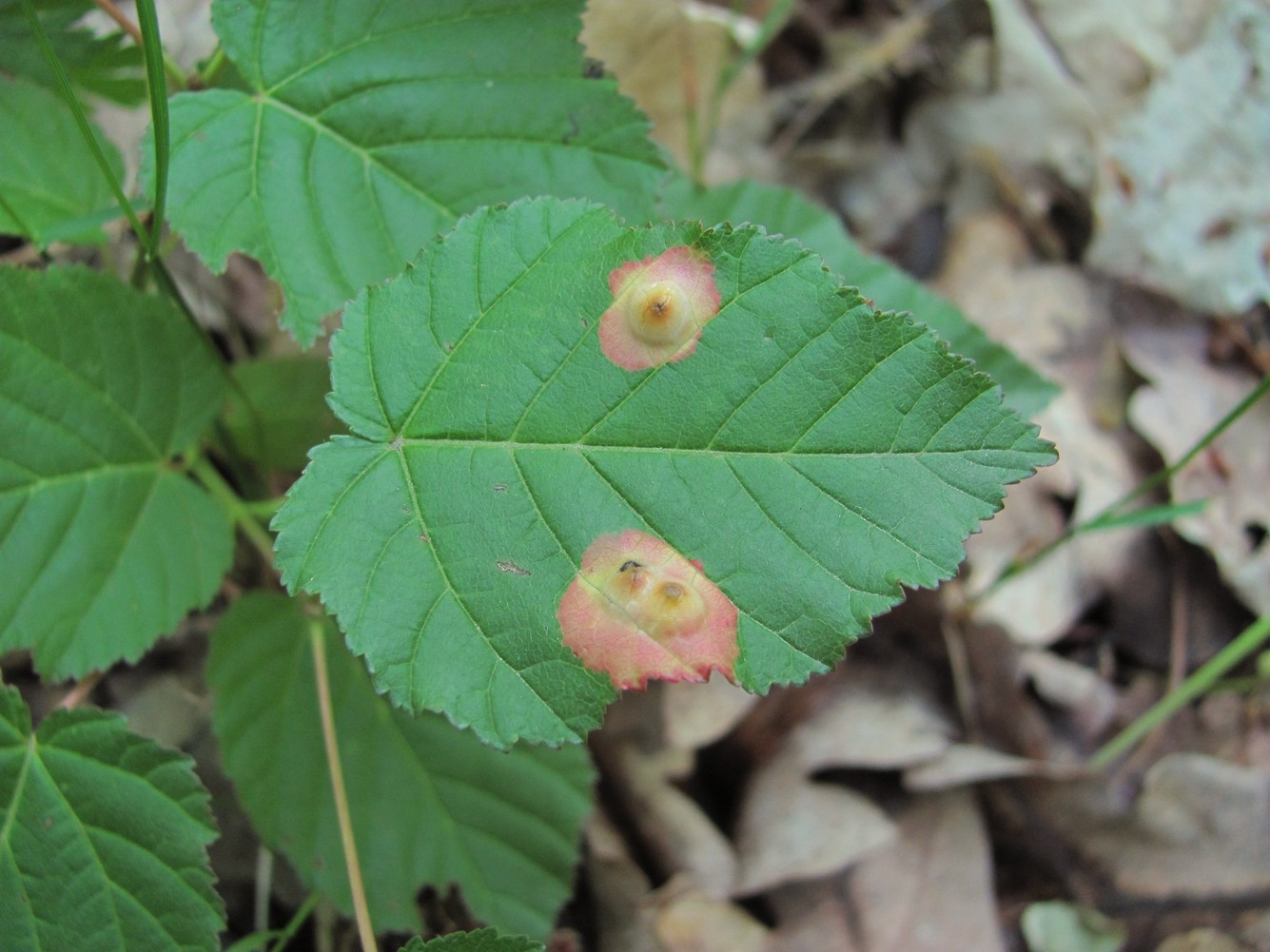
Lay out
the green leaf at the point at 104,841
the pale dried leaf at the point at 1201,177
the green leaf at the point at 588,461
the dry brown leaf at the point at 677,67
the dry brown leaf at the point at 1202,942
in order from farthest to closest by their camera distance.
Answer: the pale dried leaf at the point at 1201,177 → the dry brown leaf at the point at 677,67 → the dry brown leaf at the point at 1202,942 → the green leaf at the point at 104,841 → the green leaf at the point at 588,461

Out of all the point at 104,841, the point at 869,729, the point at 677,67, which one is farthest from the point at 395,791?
the point at 677,67

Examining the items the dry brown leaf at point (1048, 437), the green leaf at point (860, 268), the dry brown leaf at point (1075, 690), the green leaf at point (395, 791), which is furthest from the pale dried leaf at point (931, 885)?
the green leaf at point (860, 268)

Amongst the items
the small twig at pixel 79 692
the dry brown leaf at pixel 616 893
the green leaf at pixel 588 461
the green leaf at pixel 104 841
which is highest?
the green leaf at pixel 588 461

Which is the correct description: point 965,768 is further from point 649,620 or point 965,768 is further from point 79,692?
point 79,692

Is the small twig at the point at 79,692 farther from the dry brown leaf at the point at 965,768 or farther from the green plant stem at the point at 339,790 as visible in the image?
the dry brown leaf at the point at 965,768

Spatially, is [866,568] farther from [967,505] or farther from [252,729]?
[252,729]

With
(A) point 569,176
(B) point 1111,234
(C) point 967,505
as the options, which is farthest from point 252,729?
(B) point 1111,234
